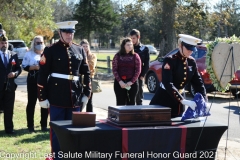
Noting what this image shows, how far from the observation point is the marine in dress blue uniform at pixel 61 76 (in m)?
5.68

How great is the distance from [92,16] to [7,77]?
4525 cm

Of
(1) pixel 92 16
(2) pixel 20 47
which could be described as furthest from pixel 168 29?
(1) pixel 92 16

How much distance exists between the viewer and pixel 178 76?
560 centimetres

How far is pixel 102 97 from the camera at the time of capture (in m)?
14.8

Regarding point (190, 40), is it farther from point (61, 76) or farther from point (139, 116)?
point (61, 76)

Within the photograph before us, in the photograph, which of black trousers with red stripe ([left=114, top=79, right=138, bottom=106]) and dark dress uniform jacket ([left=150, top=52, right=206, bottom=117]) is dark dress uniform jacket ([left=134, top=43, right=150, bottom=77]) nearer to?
black trousers with red stripe ([left=114, top=79, right=138, bottom=106])

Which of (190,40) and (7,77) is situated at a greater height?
(190,40)

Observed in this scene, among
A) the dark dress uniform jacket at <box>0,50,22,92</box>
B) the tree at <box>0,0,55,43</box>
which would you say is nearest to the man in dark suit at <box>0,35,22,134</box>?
the dark dress uniform jacket at <box>0,50,22,92</box>

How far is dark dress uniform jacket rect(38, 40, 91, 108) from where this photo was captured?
5.69 metres

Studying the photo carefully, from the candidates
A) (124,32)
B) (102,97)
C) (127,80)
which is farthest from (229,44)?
(124,32)

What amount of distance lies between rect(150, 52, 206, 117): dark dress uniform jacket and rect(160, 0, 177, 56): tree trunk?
724 inches

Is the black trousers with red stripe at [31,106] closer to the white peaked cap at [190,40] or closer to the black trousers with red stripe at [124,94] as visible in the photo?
the black trousers with red stripe at [124,94]

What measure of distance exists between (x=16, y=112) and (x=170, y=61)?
6028 mm

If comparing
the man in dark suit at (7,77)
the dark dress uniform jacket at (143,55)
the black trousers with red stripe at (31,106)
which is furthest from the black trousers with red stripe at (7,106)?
the dark dress uniform jacket at (143,55)
